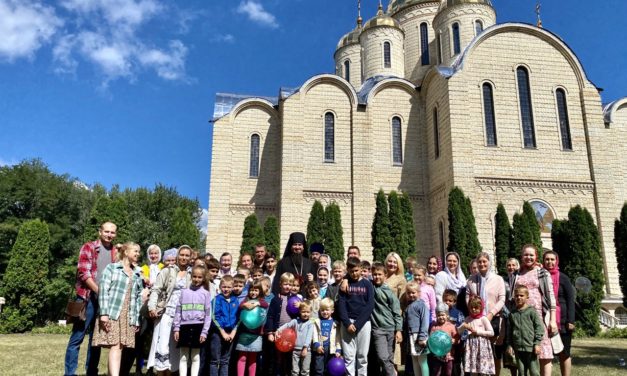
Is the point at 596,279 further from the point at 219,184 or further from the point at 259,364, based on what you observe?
the point at 219,184

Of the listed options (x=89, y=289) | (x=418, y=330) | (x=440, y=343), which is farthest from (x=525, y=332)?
(x=89, y=289)

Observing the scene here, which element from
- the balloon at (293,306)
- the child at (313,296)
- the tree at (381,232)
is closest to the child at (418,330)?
the child at (313,296)

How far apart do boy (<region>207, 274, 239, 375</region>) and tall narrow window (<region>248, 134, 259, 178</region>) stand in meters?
15.3

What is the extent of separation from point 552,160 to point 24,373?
1811 cm

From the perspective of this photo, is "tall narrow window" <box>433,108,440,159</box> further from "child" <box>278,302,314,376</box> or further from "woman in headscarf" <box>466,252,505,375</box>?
"child" <box>278,302,314,376</box>

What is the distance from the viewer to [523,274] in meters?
5.56

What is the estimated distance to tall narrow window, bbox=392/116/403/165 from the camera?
2011cm

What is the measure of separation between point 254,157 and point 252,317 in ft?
52.3

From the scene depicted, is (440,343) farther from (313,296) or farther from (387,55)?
(387,55)

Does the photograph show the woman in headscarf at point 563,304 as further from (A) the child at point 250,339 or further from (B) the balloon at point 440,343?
(A) the child at point 250,339

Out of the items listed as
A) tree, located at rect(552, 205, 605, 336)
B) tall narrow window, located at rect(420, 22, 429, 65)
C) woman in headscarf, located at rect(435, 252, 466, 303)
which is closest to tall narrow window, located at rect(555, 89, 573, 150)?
tree, located at rect(552, 205, 605, 336)

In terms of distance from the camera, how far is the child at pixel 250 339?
5.22 metres

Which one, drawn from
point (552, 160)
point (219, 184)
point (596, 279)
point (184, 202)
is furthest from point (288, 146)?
point (184, 202)

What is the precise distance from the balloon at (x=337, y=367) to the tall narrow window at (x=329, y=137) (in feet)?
48.7
